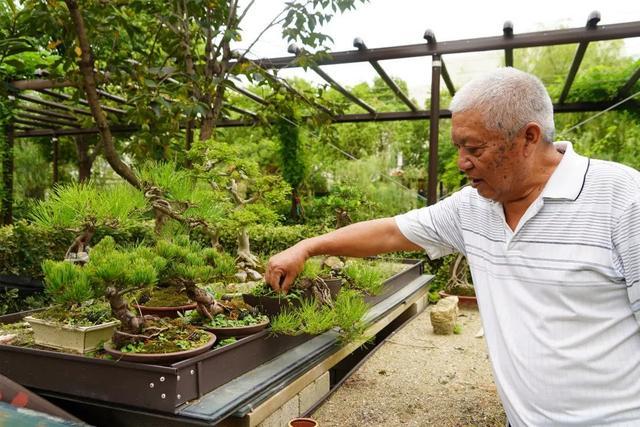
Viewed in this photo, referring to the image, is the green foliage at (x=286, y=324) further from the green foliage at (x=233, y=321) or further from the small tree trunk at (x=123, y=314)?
the small tree trunk at (x=123, y=314)

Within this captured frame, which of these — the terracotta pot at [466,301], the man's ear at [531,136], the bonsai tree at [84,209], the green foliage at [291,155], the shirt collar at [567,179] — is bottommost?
the terracotta pot at [466,301]

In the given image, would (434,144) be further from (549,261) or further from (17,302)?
(549,261)

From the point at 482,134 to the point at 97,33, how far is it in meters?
2.87

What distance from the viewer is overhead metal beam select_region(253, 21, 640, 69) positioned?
4910 mm

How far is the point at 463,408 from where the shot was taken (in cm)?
271

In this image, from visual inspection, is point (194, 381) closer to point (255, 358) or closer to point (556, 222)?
point (255, 358)

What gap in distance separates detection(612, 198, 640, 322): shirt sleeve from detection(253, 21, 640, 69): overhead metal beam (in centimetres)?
348

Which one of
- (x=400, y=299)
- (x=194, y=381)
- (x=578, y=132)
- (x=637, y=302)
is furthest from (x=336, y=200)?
(x=578, y=132)

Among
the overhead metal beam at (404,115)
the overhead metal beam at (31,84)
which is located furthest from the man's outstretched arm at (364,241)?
the overhead metal beam at (404,115)

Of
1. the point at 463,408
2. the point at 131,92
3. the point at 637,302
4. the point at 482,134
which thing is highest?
the point at 131,92

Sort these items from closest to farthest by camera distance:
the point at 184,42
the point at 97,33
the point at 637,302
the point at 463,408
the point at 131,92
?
the point at 637,302 < the point at 463,408 < the point at 97,33 < the point at 184,42 < the point at 131,92

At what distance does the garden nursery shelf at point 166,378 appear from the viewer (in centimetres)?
153

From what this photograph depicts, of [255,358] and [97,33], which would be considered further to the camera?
[97,33]

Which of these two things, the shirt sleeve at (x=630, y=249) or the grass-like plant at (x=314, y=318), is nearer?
the shirt sleeve at (x=630, y=249)
